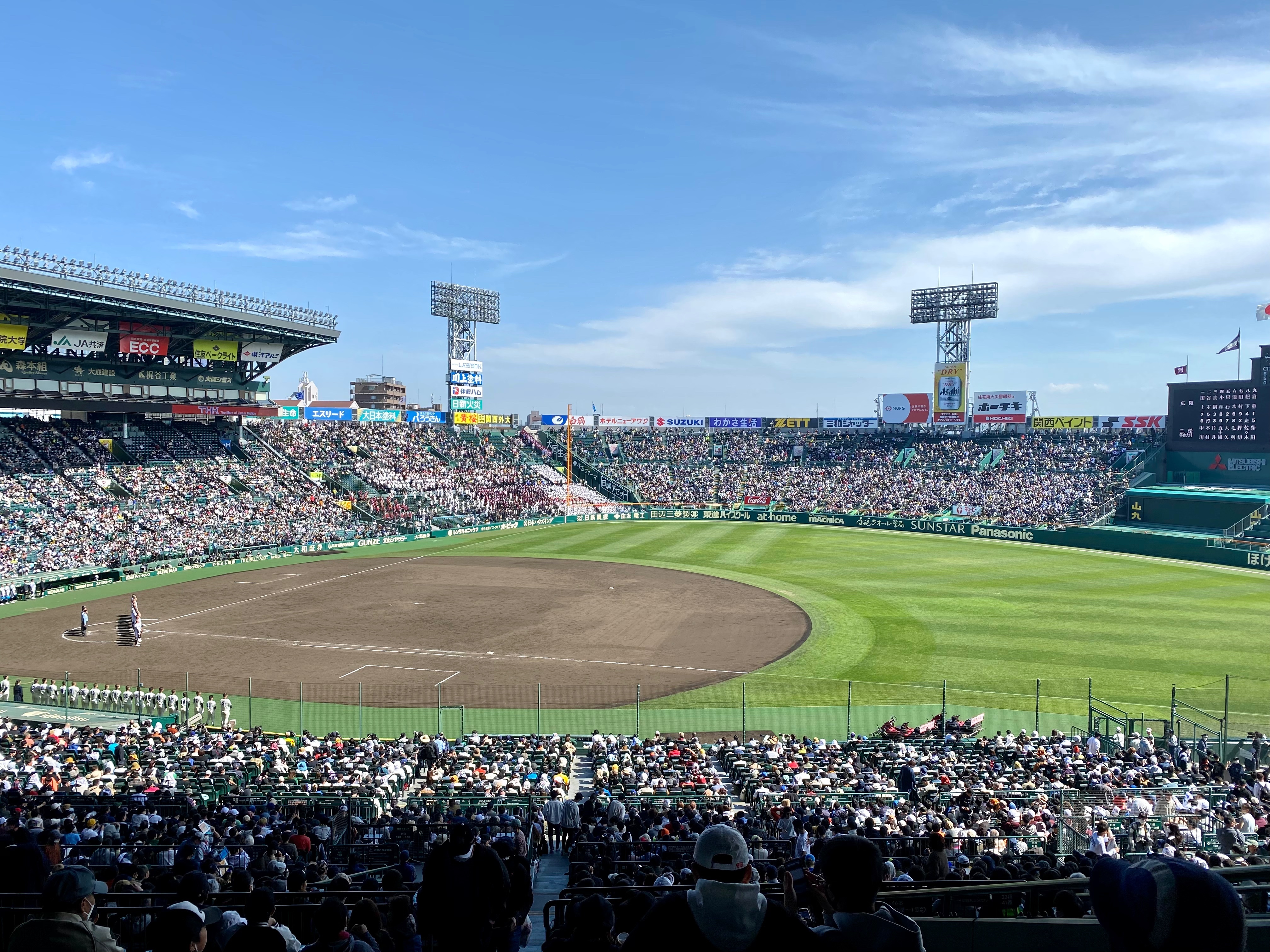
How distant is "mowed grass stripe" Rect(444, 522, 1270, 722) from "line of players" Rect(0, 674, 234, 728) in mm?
15270

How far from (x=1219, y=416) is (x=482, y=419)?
A: 239 ft

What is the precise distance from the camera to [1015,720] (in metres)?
25.5

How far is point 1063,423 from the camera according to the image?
87062mm

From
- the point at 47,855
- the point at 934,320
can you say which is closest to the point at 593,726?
the point at 47,855

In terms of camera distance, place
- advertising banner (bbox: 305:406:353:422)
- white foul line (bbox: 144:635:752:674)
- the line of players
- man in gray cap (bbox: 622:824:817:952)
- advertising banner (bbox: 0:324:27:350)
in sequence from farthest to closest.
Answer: advertising banner (bbox: 305:406:353:422), advertising banner (bbox: 0:324:27:350), white foul line (bbox: 144:635:752:674), the line of players, man in gray cap (bbox: 622:824:817:952)

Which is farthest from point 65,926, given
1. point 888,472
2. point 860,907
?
point 888,472

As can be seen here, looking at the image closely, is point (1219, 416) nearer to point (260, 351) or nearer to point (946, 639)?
point (946, 639)

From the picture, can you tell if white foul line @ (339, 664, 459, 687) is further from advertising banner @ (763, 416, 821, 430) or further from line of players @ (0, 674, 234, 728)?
advertising banner @ (763, 416, 821, 430)

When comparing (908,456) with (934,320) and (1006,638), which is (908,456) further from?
(1006,638)

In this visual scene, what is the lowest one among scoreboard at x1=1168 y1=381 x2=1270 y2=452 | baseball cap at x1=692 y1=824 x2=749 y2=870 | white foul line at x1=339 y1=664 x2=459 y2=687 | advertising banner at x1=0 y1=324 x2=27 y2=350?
white foul line at x1=339 y1=664 x2=459 y2=687

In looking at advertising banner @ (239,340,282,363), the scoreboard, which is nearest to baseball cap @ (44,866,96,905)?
advertising banner @ (239,340,282,363)

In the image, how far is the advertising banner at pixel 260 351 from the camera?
6544 cm

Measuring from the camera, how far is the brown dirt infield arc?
29.3m

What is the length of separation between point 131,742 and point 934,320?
90.8 meters
